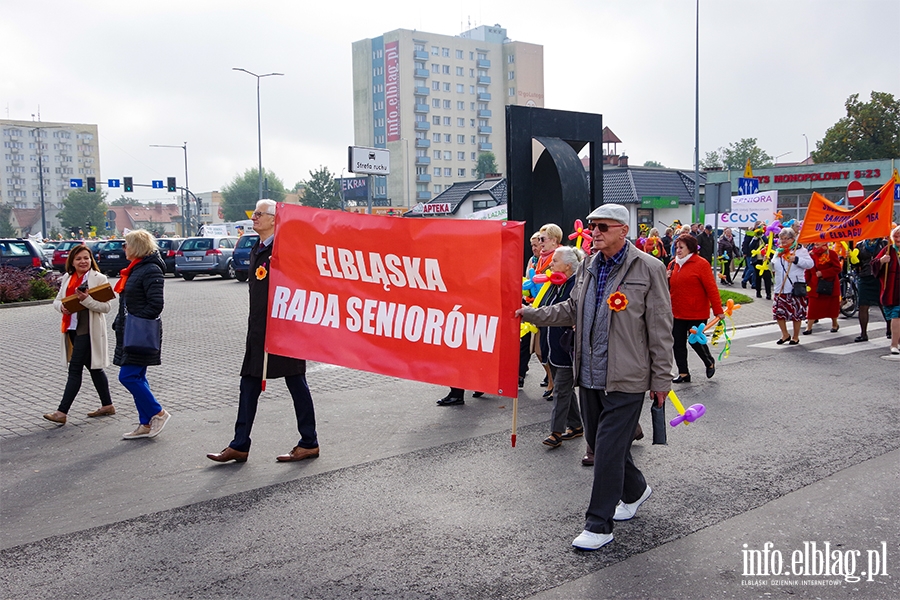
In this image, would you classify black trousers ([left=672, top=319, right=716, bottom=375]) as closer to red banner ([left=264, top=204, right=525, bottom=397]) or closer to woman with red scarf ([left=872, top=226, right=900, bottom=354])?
woman with red scarf ([left=872, top=226, right=900, bottom=354])

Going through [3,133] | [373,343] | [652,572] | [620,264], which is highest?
[3,133]

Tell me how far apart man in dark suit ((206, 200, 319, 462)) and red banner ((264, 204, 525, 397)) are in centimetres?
18

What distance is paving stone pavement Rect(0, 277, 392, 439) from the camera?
8375 millimetres

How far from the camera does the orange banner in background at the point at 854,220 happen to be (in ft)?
44.1

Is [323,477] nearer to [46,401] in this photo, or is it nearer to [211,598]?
[211,598]

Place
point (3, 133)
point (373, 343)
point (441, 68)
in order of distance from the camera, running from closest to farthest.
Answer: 1. point (373, 343)
2. point (441, 68)
3. point (3, 133)

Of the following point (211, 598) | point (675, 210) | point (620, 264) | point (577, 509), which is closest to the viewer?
point (211, 598)

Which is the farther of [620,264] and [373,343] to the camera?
[373,343]

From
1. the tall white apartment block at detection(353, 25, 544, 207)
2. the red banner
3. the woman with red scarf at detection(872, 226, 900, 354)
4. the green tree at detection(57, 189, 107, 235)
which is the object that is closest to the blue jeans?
the red banner

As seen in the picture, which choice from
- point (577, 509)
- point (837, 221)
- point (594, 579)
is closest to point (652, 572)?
point (594, 579)

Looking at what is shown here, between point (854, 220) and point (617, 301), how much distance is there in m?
10.8

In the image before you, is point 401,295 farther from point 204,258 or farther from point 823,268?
point 204,258

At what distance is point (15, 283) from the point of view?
20.9 m

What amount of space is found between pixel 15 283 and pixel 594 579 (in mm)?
20557
